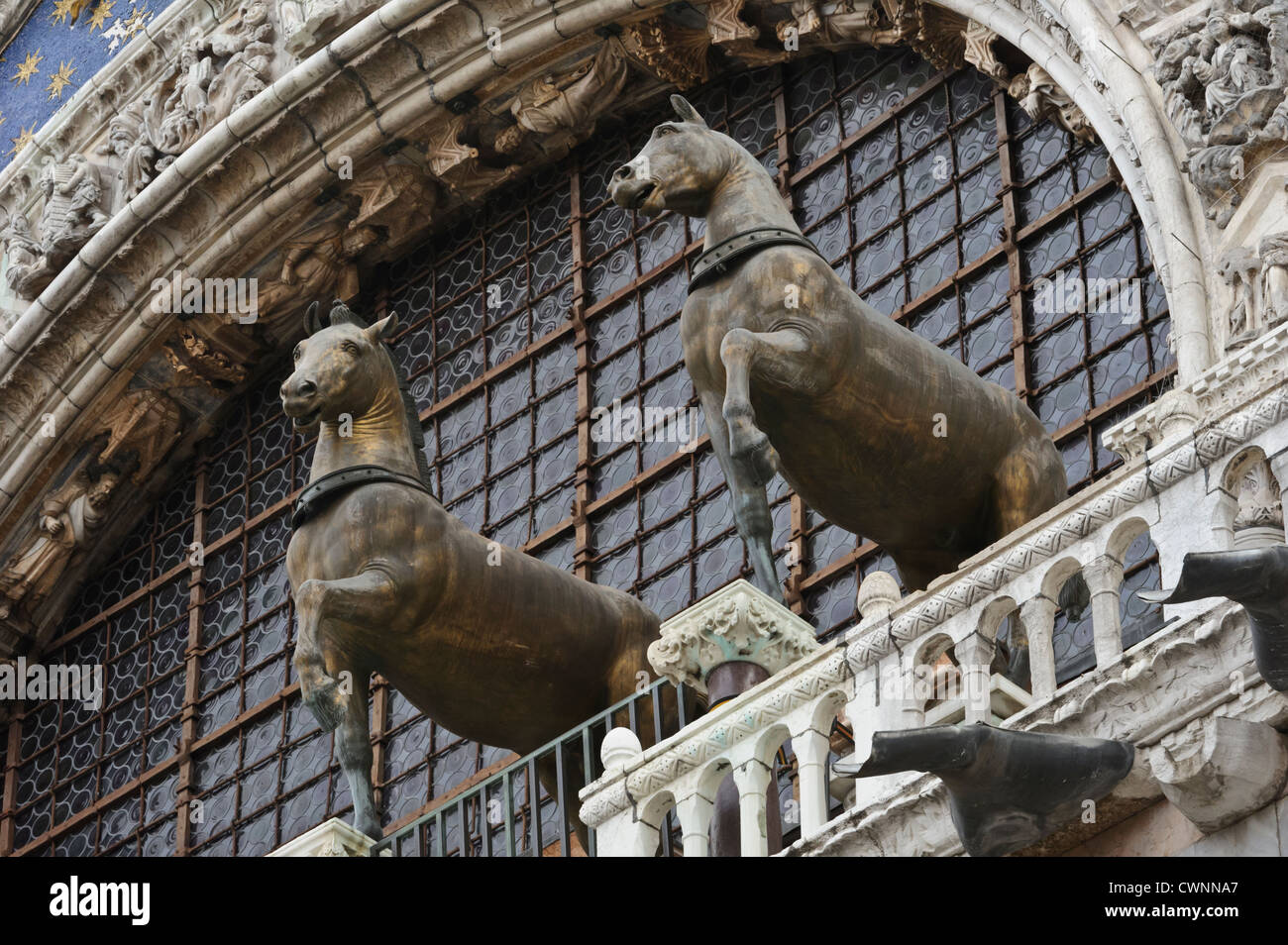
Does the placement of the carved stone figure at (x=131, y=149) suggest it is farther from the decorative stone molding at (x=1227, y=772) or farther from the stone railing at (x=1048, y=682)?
the decorative stone molding at (x=1227, y=772)

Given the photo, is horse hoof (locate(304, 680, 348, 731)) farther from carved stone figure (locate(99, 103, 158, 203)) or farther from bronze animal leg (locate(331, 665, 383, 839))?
carved stone figure (locate(99, 103, 158, 203))

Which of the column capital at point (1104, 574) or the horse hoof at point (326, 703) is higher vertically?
the horse hoof at point (326, 703)

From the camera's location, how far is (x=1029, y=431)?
1172 cm

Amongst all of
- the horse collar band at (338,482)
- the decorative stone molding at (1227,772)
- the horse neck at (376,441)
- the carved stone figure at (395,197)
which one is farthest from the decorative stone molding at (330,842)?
the carved stone figure at (395,197)

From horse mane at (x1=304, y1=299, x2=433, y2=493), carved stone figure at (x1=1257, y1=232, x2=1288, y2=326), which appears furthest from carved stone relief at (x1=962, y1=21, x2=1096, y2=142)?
horse mane at (x1=304, y1=299, x2=433, y2=493)

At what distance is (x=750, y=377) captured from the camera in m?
11.1

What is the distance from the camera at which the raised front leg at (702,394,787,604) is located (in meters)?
11.2

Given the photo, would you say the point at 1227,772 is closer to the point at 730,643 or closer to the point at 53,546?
the point at 730,643

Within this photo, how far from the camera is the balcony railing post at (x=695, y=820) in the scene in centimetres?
945

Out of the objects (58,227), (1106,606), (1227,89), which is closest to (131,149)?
(58,227)

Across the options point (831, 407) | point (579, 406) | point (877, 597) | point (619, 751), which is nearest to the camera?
point (877, 597)

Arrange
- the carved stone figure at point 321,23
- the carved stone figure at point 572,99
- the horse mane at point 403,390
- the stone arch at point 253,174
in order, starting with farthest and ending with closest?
1. the carved stone figure at point 321,23
2. the stone arch at point 253,174
3. the carved stone figure at point 572,99
4. the horse mane at point 403,390

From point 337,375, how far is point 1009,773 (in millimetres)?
4605

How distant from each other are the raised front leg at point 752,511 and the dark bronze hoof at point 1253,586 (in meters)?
3.11
